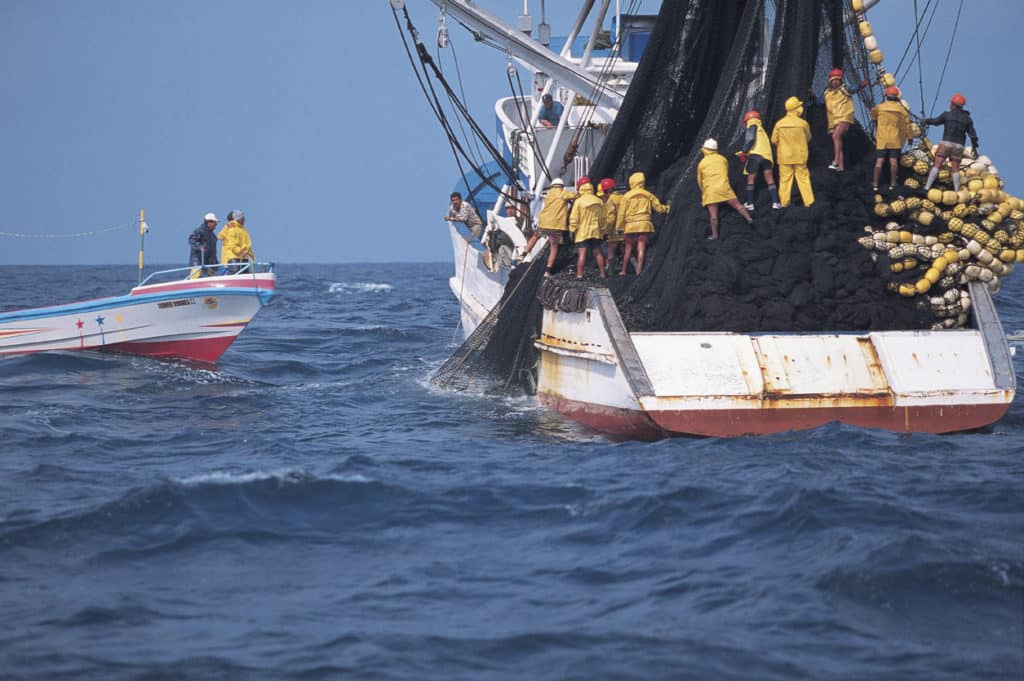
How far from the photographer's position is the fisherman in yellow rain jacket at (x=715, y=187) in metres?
14.1

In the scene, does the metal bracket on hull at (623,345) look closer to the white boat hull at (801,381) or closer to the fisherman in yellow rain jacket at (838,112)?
the white boat hull at (801,381)

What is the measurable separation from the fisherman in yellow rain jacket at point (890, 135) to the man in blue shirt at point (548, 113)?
342 inches

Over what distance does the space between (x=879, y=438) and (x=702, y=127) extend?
580 cm

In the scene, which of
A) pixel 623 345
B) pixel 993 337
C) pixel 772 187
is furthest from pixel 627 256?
pixel 993 337

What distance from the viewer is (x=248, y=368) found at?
835 inches

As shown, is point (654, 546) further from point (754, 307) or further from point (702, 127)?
point (702, 127)

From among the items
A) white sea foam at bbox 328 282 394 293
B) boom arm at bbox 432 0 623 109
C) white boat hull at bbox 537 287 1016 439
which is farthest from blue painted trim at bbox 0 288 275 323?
white sea foam at bbox 328 282 394 293

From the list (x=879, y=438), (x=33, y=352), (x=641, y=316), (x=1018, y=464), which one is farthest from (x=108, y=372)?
(x=1018, y=464)

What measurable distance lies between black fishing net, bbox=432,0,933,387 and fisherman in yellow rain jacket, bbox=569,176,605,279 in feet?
2.45

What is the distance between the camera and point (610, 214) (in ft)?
52.0

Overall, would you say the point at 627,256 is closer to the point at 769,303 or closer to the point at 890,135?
the point at 769,303

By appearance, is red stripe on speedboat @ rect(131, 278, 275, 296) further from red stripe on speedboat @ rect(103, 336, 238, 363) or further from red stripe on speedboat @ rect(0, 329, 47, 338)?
red stripe on speedboat @ rect(0, 329, 47, 338)

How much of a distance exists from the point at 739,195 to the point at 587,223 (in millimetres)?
1979

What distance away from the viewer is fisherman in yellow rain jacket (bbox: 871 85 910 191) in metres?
14.5
